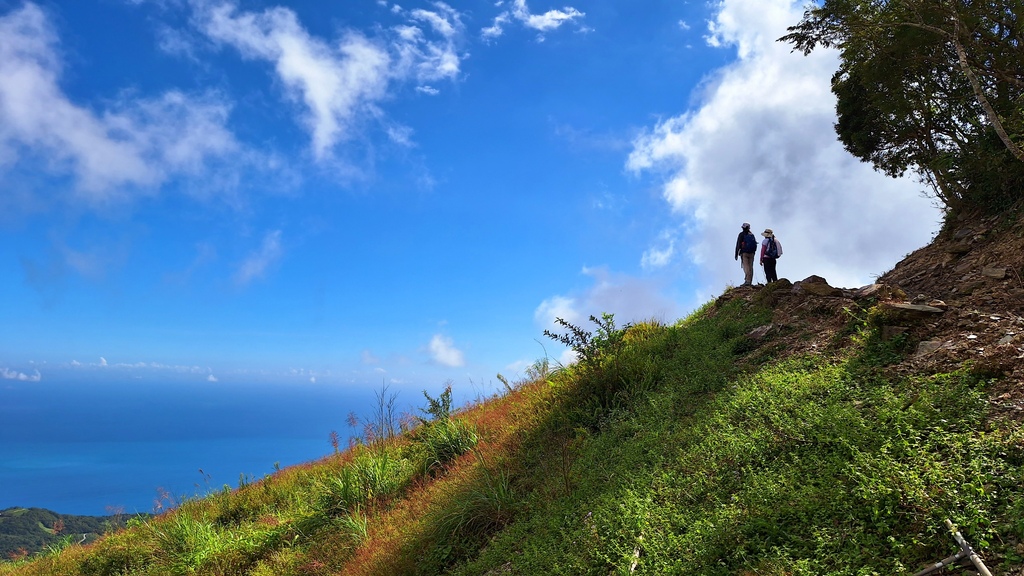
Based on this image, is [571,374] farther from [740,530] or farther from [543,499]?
[740,530]

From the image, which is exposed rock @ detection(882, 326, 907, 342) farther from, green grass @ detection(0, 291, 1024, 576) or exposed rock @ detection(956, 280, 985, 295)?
exposed rock @ detection(956, 280, 985, 295)

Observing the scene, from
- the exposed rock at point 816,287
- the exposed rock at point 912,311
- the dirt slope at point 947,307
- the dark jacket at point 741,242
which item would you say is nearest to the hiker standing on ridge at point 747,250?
the dark jacket at point 741,242

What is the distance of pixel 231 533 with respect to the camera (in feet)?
30.7

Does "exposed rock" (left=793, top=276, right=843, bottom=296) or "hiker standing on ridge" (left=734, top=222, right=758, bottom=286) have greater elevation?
"hiker standing on ridge" (left=734, top=222, right=758, bottom=286)

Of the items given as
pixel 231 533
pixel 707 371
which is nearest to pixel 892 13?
pixel 707 371

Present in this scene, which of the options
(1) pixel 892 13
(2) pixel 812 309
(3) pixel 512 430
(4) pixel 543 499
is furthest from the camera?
(1) pixel 892 13

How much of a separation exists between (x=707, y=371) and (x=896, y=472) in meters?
4.00

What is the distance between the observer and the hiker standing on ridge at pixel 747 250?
623 inches

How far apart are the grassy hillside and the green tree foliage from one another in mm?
6605

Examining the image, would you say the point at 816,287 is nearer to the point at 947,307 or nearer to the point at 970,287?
the point at 970,287

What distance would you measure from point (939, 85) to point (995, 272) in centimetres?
920

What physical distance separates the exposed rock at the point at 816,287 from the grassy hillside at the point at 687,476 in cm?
7

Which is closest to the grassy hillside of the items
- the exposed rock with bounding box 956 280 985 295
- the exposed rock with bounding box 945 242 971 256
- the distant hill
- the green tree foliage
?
the exposed rock with bounding box 956 280 985 295

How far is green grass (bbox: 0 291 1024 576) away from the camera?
365cm
